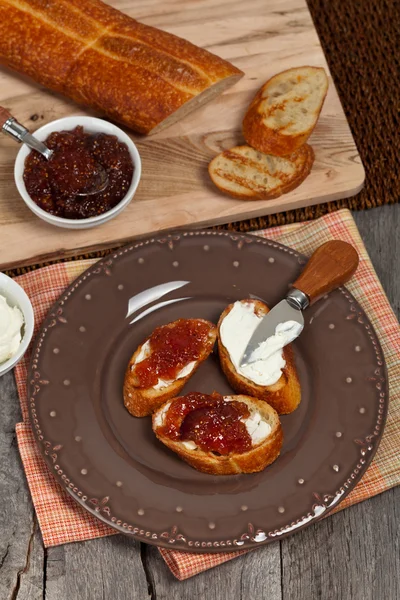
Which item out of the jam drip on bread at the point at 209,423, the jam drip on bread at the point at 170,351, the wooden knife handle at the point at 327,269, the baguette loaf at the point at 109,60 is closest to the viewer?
the jam drip on bread at the point at 209,423

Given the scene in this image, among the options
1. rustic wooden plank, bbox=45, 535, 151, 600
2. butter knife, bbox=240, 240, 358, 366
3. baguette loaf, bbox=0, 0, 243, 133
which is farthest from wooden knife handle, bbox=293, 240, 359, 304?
rustic wooden plank, bbox=45, 535, 151, 600

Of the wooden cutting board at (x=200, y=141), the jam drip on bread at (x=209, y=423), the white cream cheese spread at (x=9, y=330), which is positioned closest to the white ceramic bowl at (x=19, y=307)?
the white cream cheese spread at (x=9, y=330)

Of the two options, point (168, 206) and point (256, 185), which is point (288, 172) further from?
point (168, 206)

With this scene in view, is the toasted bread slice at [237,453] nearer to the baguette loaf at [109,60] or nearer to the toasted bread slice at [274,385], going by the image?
the toasted bread slice at [274,385]

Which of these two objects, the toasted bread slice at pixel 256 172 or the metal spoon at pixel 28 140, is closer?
the metal spoon at pixel 28 140

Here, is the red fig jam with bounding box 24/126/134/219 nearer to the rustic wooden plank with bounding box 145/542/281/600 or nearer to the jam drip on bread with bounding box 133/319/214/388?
the jam drip on bread with bounding box 133/319/214/388
